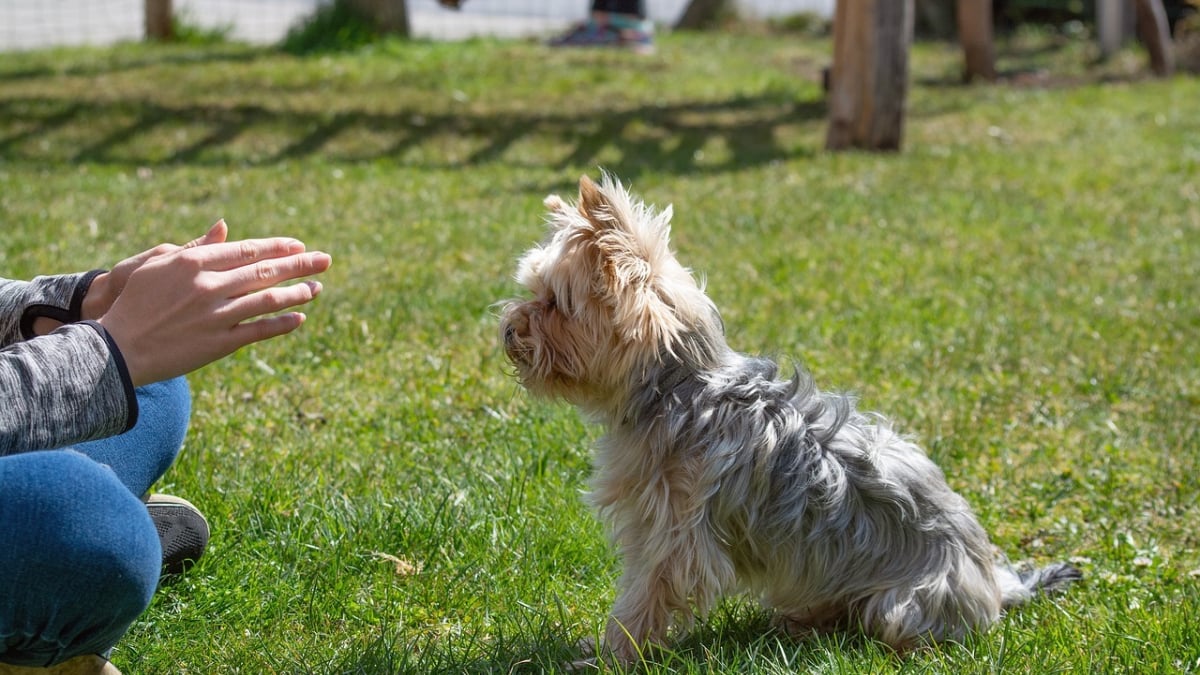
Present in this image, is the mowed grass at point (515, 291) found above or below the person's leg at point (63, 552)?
below

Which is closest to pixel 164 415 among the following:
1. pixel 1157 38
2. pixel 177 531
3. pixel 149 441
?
pixel 149 441

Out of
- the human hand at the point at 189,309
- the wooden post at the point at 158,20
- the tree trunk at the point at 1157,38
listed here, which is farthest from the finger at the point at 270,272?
the tree trunk at the point at 1157,38

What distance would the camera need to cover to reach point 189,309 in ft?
7.39

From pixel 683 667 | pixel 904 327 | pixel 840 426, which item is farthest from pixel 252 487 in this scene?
pixel 904 327

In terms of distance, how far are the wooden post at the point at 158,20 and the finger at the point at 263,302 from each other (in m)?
13.8

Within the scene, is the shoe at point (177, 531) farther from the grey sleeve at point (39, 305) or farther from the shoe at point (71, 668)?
the shoe at point (71, 668)

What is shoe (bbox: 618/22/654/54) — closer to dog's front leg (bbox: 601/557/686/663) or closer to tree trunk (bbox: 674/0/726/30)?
tree trunk (bbox: 674/0/726/30)

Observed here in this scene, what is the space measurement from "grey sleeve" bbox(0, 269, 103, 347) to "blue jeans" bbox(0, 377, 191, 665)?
77 centimetres

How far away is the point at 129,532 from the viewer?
221 cm

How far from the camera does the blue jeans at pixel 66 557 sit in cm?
211

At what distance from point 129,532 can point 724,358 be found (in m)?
1.59

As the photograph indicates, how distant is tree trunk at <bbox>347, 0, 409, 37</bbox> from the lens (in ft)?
45.8

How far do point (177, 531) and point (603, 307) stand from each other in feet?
4.61

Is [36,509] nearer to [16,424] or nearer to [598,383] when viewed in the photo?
[16,424]
